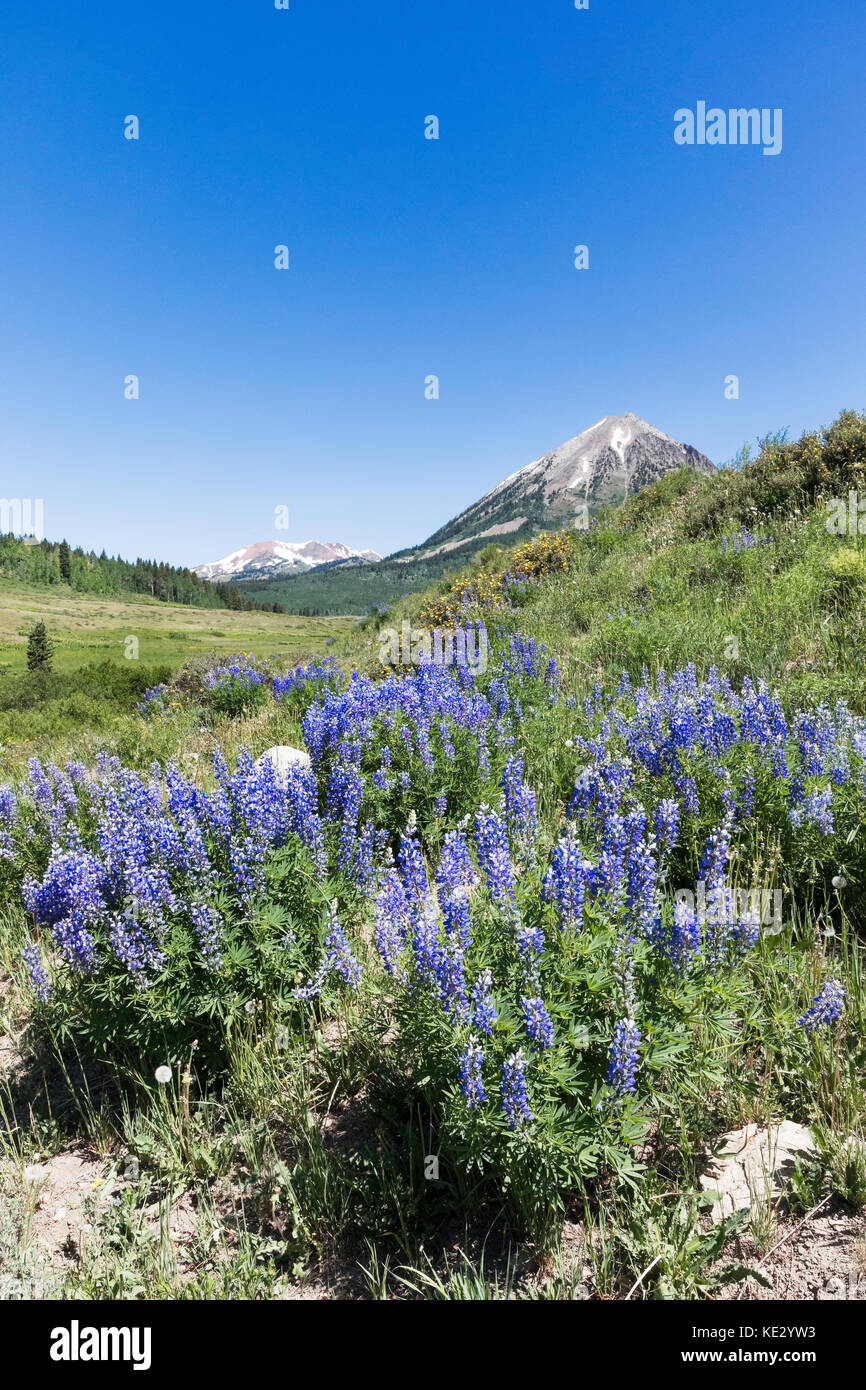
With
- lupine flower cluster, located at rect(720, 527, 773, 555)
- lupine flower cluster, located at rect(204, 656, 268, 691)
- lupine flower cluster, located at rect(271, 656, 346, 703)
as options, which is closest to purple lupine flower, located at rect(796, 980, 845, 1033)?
lupine flower cluster, located at rect(271, 656, 346, 703)

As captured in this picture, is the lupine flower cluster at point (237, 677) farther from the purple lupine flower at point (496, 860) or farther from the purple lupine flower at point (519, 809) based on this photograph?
the purple lupine flower at point (496, 860)

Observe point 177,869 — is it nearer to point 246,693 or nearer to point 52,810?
point 52,810

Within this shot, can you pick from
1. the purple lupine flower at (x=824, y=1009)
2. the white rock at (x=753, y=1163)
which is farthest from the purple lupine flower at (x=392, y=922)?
the purple lupine flower at (x=824, y=1009)

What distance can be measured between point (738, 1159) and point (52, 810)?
591 cm

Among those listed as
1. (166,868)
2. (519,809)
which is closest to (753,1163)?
(519,809)

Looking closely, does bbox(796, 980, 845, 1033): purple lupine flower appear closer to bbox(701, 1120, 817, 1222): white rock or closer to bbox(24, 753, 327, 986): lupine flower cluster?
bbox(701, 1120, 817, 1222): white rock

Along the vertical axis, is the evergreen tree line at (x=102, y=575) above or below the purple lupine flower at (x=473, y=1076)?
above

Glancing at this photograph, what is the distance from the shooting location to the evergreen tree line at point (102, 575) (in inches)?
5453

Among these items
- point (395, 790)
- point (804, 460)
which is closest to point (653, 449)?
point (804, 460)

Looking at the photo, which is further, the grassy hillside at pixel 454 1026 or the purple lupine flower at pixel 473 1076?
the grassy hillside at pixel 454 1026

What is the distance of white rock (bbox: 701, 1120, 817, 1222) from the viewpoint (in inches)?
96.0

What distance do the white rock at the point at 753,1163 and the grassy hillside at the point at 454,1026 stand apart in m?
0.06

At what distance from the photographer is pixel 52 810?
592 centimetres

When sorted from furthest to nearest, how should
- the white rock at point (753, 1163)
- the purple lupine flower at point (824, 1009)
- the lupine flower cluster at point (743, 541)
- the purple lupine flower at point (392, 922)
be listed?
1. the lupine flower cluster at point (743, 541)
2. the purple lupine flower at point (392, 922)
3. the purple lupine flower at point (824, 1009)
4. the white rock at point (753, 1163)
